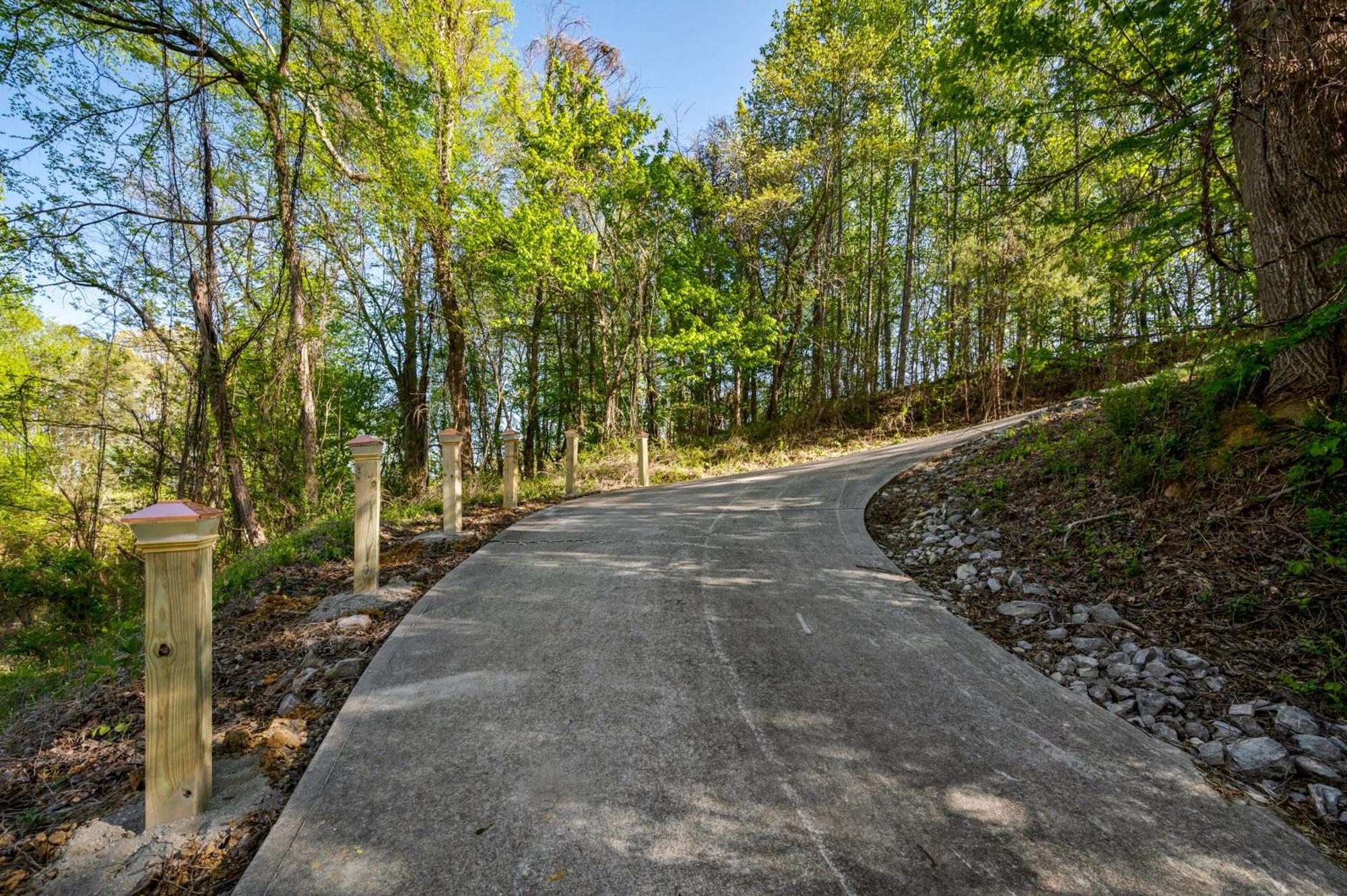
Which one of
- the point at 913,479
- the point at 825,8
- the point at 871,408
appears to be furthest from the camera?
the point at 871,408

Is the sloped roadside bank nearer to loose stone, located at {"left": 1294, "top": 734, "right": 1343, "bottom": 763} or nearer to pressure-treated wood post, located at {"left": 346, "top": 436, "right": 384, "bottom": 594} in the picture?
loose stone, located at {"left": 1294, "top": 734, "right": 1343, "bottom": 763}

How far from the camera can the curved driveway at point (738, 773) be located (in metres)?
1.71

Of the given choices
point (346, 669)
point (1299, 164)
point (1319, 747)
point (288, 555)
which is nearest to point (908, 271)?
point (1299, 164)

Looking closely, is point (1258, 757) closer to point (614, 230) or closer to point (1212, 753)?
point (1212, 753)

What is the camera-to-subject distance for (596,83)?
12.7 metres

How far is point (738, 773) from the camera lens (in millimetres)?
2154

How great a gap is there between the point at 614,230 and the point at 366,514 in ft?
38.3

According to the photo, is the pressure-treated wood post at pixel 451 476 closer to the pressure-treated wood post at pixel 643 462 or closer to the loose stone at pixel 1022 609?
the pressure-treated wood post at pixel 643 462

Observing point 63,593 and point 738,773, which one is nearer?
point 738,773

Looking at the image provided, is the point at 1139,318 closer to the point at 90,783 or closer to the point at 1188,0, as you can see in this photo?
the point at 1188,0

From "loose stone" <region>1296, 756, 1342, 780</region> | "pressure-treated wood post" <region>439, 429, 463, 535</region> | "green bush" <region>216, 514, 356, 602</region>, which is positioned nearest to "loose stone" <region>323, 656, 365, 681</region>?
"green bush" <region>216, 514, 356, 602</region>

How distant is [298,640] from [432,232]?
370 inches

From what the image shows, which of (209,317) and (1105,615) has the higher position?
(209,317)

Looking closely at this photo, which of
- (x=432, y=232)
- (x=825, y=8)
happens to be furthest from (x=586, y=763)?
(x=825, y=8)
